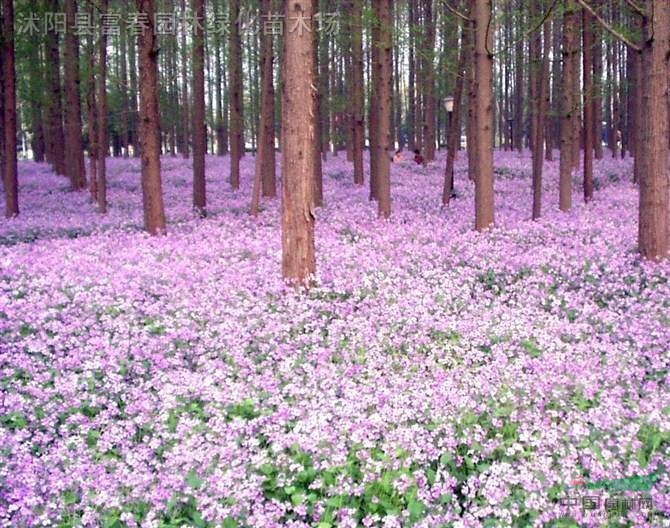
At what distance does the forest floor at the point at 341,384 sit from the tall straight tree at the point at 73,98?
11581mm

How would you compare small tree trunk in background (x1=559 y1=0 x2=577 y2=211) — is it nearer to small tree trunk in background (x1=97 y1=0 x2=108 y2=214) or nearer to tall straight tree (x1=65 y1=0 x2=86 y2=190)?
small tree trunk in background (x1=97 y1=0 x2=108 y2=214)

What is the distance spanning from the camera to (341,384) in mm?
6680

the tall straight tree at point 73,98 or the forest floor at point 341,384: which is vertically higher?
the tall straight tree at point 73,98

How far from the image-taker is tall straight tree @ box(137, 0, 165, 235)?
1530 cm

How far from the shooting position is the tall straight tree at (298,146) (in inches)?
393

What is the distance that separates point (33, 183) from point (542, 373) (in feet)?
90.3

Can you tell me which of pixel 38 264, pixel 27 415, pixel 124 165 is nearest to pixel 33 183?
pixel 124 165

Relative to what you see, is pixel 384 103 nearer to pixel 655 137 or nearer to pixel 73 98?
pixel 655 137

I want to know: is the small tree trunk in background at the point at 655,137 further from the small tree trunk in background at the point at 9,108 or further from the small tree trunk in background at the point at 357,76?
the small tree trunk in background at the point at 9,108

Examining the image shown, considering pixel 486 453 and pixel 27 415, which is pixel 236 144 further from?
pixel 486 453

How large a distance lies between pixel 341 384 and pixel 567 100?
533 inches

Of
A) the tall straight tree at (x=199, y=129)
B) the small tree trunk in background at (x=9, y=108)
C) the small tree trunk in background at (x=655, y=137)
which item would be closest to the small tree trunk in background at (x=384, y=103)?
the tall straight tree at (x=199, y=129)

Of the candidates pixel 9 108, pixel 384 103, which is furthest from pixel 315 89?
pixel 9 108

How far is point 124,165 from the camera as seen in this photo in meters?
37.7
